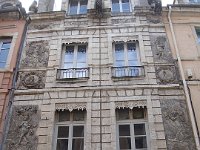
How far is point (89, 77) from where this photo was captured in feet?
29.5

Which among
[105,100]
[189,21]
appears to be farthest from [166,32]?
[105,100]

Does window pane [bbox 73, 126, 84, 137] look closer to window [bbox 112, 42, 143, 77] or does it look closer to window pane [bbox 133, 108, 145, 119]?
window pane [bbox 133, 108, 145, 119]

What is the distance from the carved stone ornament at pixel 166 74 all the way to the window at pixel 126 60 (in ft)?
1.83

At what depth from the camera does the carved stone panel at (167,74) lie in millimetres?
8828

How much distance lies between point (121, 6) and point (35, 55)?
391 cm

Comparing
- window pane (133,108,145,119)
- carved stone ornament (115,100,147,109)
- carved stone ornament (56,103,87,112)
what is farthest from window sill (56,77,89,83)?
window pane (133,108,145,119)

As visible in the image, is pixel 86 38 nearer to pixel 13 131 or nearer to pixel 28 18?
pixel 28 18

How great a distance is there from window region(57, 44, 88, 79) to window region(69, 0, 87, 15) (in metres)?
1.88

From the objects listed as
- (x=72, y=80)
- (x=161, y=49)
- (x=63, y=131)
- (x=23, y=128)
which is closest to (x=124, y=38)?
(x=161, y=49)

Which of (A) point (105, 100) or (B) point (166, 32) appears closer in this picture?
(A) point (105, 100)

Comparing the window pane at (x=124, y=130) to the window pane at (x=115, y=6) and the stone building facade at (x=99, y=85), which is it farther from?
the window pane at (x=115, y=6)

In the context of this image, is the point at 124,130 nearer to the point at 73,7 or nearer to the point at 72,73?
the point at 72,73

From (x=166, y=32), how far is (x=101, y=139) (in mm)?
4477

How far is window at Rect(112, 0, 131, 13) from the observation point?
36.6ft
